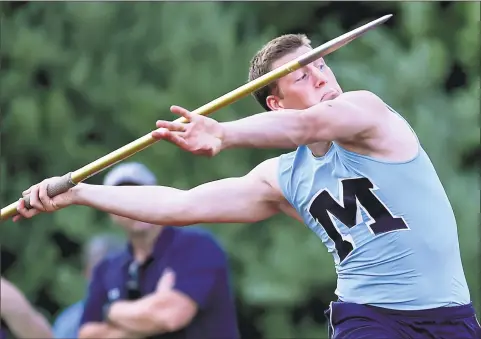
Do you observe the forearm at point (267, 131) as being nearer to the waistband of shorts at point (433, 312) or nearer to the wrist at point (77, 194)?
the waistband of shorts at point (433, 312)

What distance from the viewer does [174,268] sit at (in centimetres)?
614

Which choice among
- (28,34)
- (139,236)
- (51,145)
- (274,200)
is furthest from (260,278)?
(274,200)

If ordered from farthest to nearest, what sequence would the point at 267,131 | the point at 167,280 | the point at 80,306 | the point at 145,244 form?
the point at 80,306
the point at 145,244
the point at 167,280
the point at 267,131

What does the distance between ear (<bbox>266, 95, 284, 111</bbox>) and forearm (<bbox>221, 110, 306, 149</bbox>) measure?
758mm

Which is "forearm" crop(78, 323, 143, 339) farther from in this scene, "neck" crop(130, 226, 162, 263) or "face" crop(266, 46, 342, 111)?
"face" crop(266, 46, 342, 111)

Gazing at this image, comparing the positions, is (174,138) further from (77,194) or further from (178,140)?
(77,194)

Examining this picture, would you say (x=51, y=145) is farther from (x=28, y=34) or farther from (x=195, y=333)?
(x=195, y=333)

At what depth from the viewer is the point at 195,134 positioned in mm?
3742

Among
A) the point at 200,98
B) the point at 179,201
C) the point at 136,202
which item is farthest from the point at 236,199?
the point at 200,98

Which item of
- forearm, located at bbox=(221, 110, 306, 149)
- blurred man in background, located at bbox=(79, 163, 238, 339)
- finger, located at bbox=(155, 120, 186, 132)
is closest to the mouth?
forearm, located at bbox=(221, 110, 306, 149)

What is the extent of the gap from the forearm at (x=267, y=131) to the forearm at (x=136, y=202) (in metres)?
0.86

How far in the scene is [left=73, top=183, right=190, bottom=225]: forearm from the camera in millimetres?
4562

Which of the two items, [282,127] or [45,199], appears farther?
[45,199]

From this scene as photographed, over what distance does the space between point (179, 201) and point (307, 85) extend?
685 millimetres
